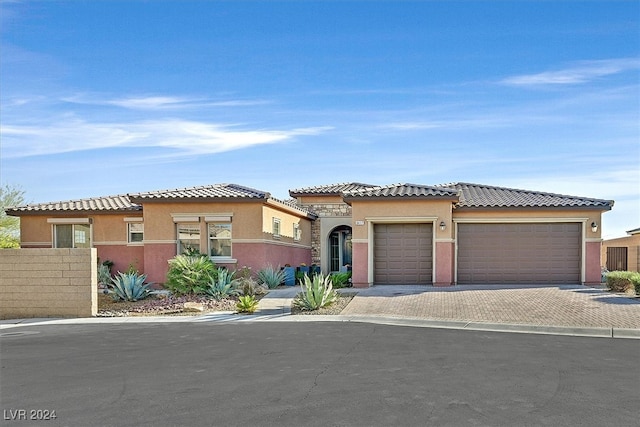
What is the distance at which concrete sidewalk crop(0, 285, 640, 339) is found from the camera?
13.9 m

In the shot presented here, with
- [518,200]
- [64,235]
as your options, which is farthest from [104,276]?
[518,200]

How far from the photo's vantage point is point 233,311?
17.4 m

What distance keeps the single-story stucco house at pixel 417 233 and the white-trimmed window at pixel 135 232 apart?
59 cm

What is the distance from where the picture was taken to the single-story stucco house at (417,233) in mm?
22141

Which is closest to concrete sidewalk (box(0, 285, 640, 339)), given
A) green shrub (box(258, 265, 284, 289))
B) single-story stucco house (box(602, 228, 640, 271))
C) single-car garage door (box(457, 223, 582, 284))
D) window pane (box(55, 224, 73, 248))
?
single-car garage door (box(457, 223, 582, 284))

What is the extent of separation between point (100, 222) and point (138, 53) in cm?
1125

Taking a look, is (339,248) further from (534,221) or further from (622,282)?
(622,282)

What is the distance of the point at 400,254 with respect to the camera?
22.6 metres

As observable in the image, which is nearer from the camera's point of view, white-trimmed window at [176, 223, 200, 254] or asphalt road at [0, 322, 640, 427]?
asphalt road at [0, 322, 640, 427]

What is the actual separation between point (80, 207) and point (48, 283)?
382 inches

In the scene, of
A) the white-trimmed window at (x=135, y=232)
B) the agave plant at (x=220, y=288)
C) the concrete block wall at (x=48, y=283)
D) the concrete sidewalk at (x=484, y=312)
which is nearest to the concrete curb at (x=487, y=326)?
the concrete sidewalk at (x=484, y=312)

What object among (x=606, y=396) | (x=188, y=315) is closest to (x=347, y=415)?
(x=606, y=396)

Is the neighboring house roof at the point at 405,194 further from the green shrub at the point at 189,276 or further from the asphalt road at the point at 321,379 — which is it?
the asphalt road at the point at 321,379

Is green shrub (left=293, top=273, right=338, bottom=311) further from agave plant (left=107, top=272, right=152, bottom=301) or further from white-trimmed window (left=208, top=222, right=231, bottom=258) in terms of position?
white-trimmed window (left=208, top=222, right=231, bottom=258)
